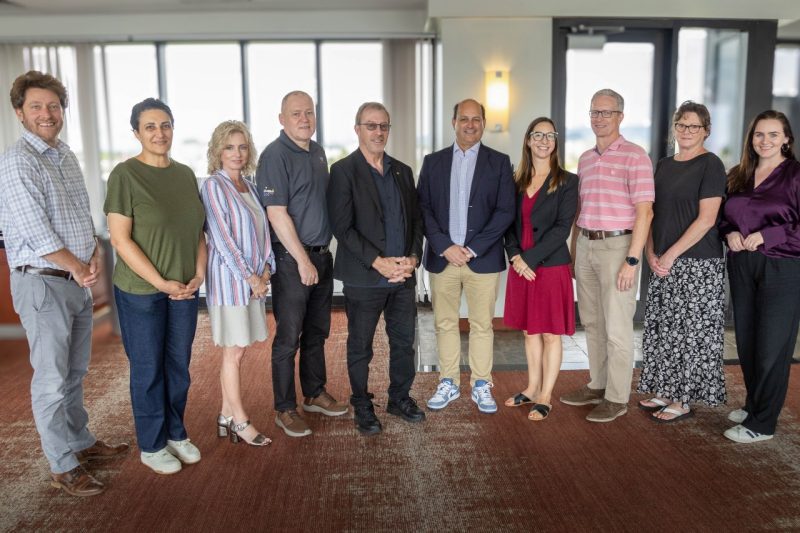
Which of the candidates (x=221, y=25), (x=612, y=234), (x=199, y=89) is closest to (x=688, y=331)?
(x=612, y=234)

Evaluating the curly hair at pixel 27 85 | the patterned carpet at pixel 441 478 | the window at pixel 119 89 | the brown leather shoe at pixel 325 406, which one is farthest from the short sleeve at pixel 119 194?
the window at pixel 119 89

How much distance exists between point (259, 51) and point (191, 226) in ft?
16.4

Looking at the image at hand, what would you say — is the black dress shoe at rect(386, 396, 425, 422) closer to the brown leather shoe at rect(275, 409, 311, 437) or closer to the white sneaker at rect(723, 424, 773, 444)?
the brown leather shoe at rect(275, 409, 311, 437)

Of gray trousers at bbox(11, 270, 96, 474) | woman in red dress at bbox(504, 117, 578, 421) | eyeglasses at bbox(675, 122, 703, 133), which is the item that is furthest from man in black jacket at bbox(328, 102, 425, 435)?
eyeglasses at bbox(675, 122, 703, 133)

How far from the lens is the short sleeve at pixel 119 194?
9.03ft

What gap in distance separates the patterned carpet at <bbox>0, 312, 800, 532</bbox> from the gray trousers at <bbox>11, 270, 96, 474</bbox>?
250 mm

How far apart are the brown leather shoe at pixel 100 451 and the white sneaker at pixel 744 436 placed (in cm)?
316

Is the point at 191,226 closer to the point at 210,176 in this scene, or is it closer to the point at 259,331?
the point at 210,176

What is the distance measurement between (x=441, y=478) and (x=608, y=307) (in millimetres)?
1398

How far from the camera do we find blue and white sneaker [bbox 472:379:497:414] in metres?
3.75

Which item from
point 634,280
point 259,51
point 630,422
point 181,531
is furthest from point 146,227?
point 259,51

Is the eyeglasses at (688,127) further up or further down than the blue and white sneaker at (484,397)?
further up

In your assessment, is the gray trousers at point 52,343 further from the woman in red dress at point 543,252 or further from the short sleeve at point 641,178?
the short sleeve at point 641,178

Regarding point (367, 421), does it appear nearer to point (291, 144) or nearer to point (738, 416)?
point (291, 144)
